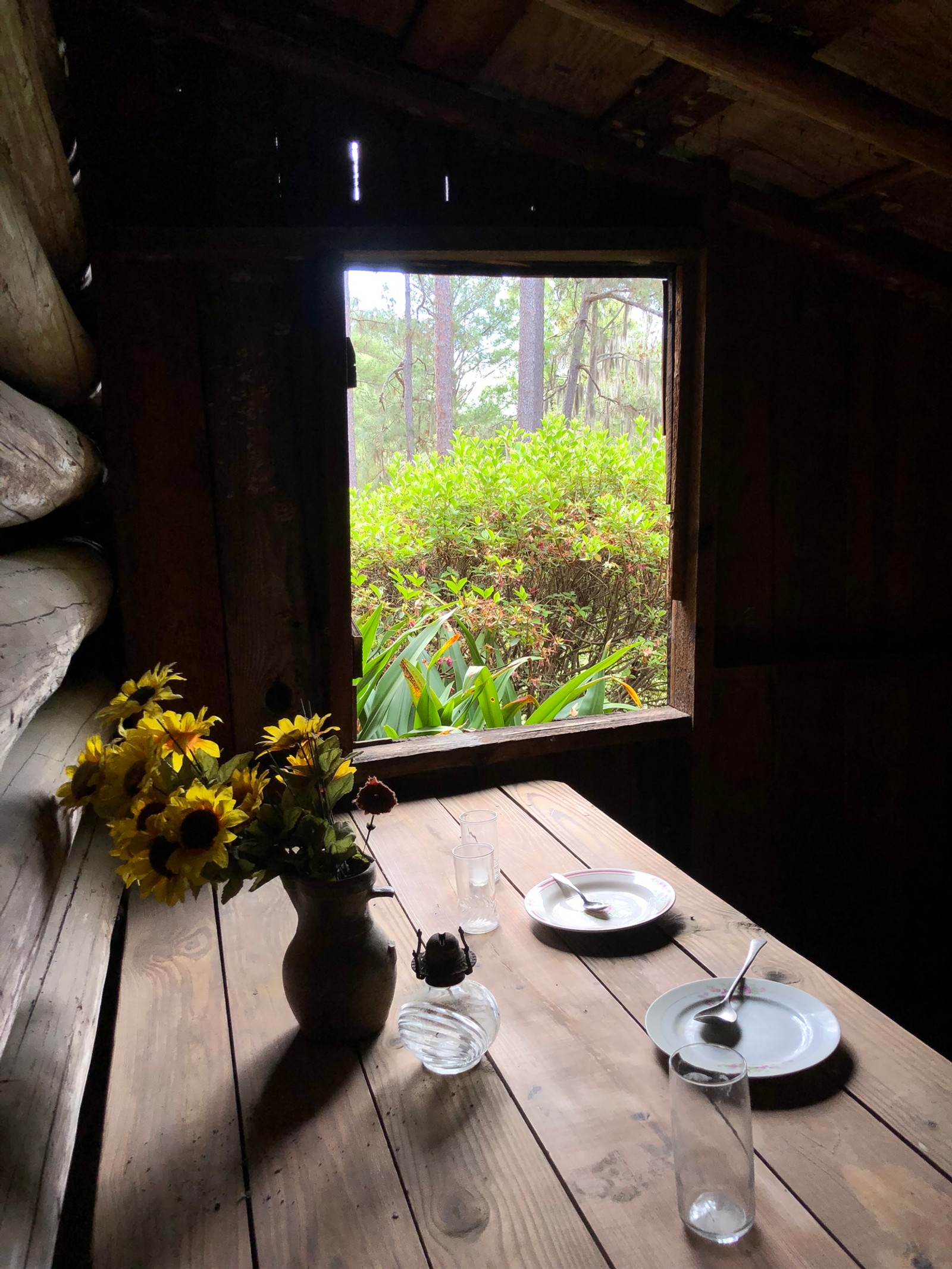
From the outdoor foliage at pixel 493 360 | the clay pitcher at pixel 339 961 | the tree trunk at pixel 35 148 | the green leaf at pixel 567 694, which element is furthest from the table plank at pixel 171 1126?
the outdoor foliage at pixel 493 360

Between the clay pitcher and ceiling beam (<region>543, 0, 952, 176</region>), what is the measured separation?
1441 millimetres

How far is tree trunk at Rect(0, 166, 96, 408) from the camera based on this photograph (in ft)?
3.73

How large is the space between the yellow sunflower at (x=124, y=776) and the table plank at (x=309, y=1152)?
0.37 metres

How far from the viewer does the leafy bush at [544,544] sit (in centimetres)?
420

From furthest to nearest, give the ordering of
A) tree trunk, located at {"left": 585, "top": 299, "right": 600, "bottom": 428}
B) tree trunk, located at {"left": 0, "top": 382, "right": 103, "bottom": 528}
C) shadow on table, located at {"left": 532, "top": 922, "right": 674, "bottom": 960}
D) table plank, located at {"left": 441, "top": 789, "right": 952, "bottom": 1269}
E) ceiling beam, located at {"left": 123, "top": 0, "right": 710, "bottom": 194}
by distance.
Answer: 1. tree trunk, located at {"left": 585, "top": 299, "right": 600, "bottom": 428}
2. ceiling beam, located at {"left": 123, "top": 0, "right": 710, "bottom": 194}
3. shadow on table, located at {"left": 532, "top": 922, "right": 674, "bottom": 960}
4. tree trunk, located at {"left": 0, "top": 382, "right": 103, "bottom": 528}
5. table plank, located at {"left": 441, "top": 789, "right": 952, "bottom": 1269}

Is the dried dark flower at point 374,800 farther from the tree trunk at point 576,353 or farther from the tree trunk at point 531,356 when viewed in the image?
the tree trunk at point 576,353

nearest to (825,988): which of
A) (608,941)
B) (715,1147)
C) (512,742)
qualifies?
(608,941)

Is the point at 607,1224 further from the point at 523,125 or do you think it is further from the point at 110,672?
the point at 523,125

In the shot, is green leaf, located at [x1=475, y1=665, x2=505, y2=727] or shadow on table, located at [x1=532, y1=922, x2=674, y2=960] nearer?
shadow on table, located at [x1=532, y1=922, x2=674, y2=960]

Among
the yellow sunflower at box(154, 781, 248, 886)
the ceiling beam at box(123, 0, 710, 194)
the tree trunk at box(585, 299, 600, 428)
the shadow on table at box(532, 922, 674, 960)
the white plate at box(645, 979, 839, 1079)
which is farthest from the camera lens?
the tree trunk at box(585, 299, 600, 428)

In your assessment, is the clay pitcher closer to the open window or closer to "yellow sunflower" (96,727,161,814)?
"yellow sunflower" (96,727,161,814)

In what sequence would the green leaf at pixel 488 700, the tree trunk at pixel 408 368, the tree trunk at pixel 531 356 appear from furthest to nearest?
the tree trunk at pixel 408 368, the tree trunk at pixel 531 356, the green leaf at pixel 488 700

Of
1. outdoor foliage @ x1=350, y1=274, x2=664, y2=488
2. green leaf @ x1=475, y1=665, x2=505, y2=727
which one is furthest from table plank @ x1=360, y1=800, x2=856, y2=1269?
Answer: outdoor foliage @ x1=350, y1=274, x2=664, y2=488

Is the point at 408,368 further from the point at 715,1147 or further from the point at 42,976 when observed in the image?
the point at 715,1147
